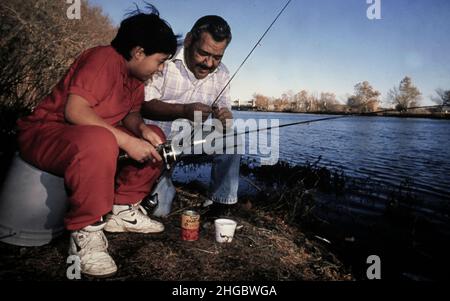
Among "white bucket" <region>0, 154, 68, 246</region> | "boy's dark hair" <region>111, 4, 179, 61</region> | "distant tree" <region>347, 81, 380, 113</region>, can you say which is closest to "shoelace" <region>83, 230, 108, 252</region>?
"white bucket" <region>0, 154, 68, 246</region>

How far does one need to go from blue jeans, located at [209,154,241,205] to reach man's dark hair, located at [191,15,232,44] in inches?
62.3

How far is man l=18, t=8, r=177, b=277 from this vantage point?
7.15 feet

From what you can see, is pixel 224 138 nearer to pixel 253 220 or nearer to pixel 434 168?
pixel 253 220

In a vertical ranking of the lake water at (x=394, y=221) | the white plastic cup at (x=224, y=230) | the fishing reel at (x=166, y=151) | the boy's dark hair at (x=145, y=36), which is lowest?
the lake water at (x=394, y=221)

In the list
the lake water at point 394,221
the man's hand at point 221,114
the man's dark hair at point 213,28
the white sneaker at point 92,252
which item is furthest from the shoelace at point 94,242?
the lake water at point 394,221

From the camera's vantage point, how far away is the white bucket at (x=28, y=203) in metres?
Answer: 2.46

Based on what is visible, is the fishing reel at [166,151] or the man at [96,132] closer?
the man at [96,132]

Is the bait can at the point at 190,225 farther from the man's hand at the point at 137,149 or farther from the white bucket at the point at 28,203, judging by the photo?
the white bucket at the point at 28,203

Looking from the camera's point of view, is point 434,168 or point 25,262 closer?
point 25,262

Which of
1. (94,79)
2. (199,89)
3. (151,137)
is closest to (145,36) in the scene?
(94,79)

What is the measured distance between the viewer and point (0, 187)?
263 centimetres
